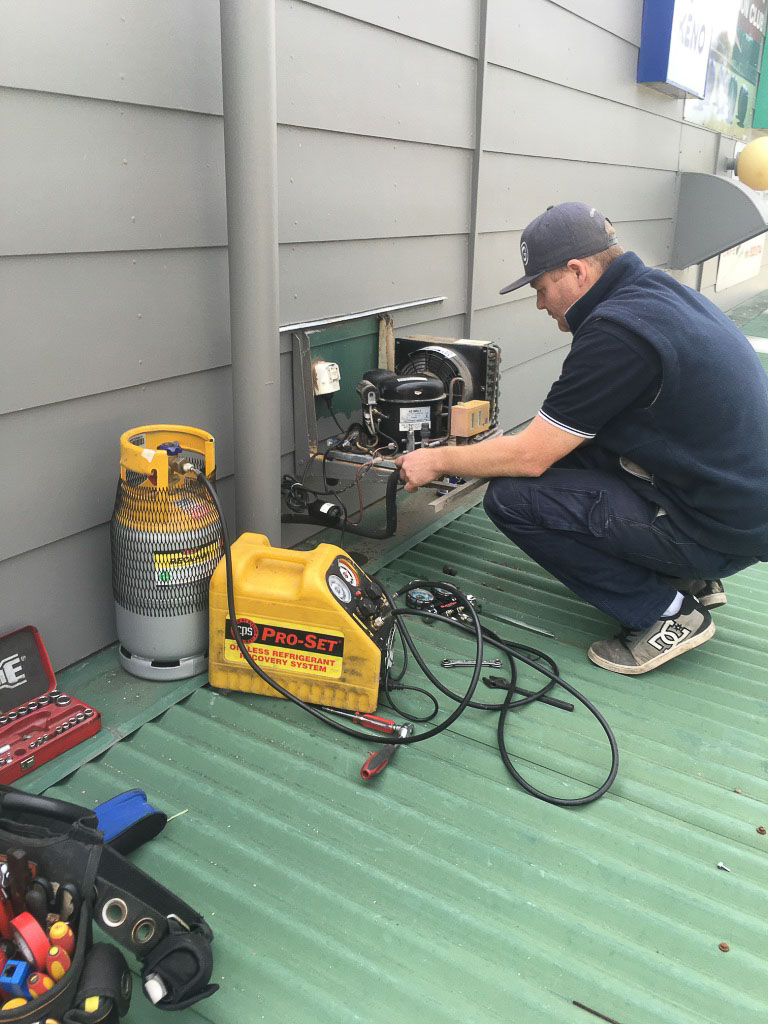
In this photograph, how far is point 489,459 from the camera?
8.08 feet

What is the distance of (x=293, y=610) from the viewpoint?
6.73ft

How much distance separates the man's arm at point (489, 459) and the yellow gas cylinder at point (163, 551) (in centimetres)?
63

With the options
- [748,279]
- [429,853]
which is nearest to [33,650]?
[429,853]

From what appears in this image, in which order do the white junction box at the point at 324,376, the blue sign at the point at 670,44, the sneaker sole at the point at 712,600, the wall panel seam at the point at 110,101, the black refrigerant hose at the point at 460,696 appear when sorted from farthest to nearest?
the blue sign at the point at 670,44 → the white junction box at the point at 324,376 → the sneaker sole at the point at 712,600 → the black refrigerant hose at the point at 460,696 → the wall panel seam at the point at 110,101

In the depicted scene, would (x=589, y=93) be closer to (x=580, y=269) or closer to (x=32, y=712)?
(x=580, y=269)

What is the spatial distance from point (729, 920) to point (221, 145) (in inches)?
88.0

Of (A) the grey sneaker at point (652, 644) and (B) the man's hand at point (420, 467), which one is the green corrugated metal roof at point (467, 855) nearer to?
(A) the grey sneaker at point (652, 644)

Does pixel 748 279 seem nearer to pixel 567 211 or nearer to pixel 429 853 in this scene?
pixel 567 211

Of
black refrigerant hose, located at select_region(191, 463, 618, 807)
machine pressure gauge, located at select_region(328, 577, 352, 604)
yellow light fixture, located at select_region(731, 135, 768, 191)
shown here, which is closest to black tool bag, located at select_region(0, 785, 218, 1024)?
black refrigerant hose, located at select_region(191, 463, 618, 807)

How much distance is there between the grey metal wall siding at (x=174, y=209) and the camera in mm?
1900

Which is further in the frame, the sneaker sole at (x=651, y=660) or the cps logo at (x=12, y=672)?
the sneaker sole at (x=651, y=660)

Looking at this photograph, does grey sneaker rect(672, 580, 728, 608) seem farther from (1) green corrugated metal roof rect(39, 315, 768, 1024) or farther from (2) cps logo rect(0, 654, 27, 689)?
(2) cps logo rect(0, 654, 27, 689)

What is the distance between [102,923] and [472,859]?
30.0 inches

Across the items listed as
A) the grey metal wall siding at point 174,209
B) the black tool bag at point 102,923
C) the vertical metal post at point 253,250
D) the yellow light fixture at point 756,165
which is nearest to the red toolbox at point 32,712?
the grey metal wall siding at point 174,209
